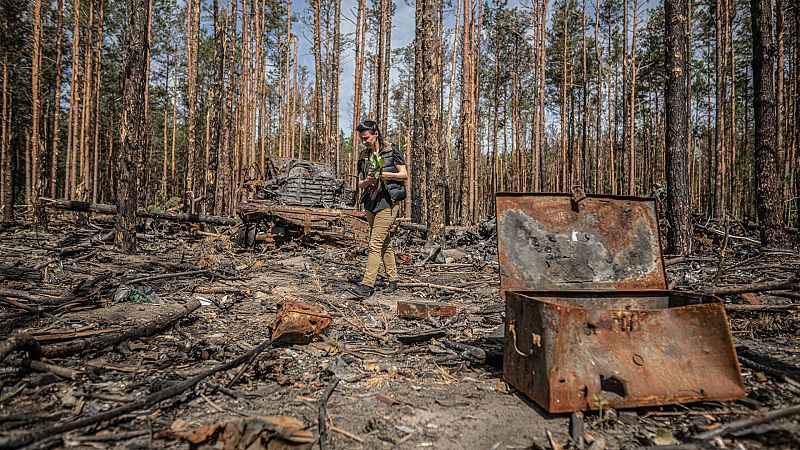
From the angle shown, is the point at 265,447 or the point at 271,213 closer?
the point at 265,447

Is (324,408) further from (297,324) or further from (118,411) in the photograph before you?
(297,324)

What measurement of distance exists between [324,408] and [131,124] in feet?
24.3

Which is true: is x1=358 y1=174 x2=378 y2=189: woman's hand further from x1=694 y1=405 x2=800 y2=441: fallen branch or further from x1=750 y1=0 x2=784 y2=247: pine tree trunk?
x1=750 y1=0 x2=784 y2=247: pine tree trunk

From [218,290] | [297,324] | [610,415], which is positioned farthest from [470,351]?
[218,290]

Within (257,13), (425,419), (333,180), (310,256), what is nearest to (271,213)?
(310,256)

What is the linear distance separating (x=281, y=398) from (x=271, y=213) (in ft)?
24.2

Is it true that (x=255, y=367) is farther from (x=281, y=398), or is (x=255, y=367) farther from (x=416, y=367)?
(x=416, y=367)

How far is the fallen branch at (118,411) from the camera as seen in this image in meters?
1.78

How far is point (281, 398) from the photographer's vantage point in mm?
2539

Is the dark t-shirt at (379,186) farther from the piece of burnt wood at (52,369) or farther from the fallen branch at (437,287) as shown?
the piece of burnt wood at (52,369)

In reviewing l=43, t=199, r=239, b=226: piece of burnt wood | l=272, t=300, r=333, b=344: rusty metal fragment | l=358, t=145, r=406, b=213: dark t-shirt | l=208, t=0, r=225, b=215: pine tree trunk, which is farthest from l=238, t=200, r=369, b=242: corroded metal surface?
l=208, t=0, r=225, b=215: pine tree trunk

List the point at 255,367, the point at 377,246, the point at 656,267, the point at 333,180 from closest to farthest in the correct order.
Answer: the point at 255,367, the point at 656,267, the point at 377,246, the point at 333,180

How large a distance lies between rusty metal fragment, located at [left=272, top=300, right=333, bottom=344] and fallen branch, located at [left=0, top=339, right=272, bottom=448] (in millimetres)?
435

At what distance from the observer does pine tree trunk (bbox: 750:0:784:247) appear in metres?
8.58
